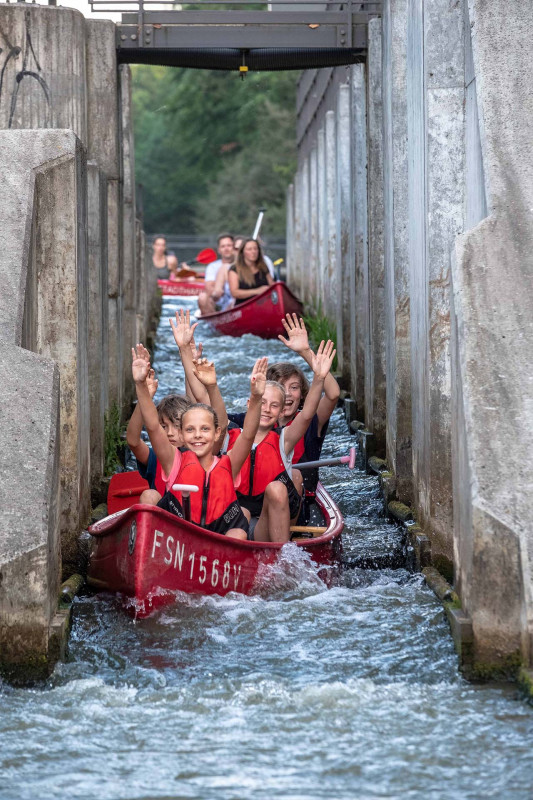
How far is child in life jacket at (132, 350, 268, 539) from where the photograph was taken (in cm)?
682

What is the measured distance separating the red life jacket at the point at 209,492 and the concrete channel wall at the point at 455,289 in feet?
4.07

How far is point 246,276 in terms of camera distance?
17.8m

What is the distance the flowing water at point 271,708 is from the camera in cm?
446

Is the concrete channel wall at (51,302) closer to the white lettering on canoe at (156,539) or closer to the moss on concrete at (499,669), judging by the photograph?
the white lettering on canoe at (156,539)

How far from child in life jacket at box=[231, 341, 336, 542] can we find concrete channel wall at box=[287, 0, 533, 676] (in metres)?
0.69

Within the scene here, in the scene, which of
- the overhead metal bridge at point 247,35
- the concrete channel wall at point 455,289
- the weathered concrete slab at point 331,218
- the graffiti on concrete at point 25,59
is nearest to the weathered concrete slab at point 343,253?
the concrete channel wall at point 455,289

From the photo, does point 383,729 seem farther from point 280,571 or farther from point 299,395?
point 299,395

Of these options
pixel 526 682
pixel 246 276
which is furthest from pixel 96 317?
pixel 246 276

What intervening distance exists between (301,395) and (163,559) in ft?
8.07

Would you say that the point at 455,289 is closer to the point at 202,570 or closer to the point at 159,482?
the point at 202,570

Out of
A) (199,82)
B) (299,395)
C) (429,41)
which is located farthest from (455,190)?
(199,82)

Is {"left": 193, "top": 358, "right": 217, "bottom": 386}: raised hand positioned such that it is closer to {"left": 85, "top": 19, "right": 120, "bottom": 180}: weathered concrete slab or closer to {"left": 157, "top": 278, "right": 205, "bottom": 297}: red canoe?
{"left": 85, "top": 19, "right": 120, "bottom": 180}: weathered concrete slab

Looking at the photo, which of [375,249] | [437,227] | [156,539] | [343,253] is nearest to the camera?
[156,539]

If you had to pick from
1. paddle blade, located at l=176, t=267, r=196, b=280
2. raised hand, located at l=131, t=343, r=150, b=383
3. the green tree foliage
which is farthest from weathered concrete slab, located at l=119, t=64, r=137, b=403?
the green tree foliage
